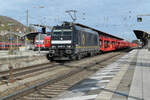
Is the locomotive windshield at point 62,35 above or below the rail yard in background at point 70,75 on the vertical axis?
above

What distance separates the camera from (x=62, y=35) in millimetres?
21516

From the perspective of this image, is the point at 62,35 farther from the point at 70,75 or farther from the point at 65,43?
the point at 70,75

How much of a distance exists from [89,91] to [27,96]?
7.64 feet

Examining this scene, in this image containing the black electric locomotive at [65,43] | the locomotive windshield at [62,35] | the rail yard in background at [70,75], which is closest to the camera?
the rail yard in background at [70,75]

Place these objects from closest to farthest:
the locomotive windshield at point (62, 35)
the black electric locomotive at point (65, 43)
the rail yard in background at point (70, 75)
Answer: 1. the rail yard in background at point (70, 75)
2. the black electric locomotive at point (65, 43)
3. the locomotive windshield at point (62, 35)

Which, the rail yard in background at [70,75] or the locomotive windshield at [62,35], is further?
the locomotive windshield at [62,35]

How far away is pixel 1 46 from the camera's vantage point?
2298 inches

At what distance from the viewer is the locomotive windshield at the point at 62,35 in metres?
21.3

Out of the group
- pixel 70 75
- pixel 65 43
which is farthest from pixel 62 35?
pixel 70 75

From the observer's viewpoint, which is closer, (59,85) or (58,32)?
(59,85)

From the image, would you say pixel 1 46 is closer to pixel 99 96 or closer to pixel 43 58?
pixel 43 58

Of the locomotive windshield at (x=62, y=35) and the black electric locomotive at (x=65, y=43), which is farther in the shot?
the locomotive windshield at (x=62, y=35)

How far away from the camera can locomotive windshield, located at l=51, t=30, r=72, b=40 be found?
840 inches

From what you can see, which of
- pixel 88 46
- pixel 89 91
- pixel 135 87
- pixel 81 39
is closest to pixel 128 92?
pixel 135 87
